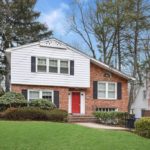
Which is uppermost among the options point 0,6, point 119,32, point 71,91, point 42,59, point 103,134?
point 0,6

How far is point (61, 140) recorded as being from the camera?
1625cm

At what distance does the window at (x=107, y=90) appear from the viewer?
34.8m

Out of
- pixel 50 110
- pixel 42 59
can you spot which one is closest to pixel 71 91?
pixel 42 59

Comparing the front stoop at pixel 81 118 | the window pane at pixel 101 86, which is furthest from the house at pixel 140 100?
the front stoop at pixel 81 118

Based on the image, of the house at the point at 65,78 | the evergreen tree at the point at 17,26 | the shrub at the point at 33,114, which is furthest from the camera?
the evergreen tree at the point at 17,26

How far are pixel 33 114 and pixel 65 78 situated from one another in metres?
7.34

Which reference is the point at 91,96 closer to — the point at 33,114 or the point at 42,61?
the point at 42,61

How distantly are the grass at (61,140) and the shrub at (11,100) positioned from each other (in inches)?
361

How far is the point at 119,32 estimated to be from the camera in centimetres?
4156

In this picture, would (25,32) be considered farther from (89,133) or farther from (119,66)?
(89,133)

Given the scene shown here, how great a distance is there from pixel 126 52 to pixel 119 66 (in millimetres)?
2053

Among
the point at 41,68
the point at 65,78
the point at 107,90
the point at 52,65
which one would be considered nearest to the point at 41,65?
the point at 41,68

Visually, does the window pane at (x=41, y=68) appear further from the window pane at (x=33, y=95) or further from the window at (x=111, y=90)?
the window at (x=111, y=90)

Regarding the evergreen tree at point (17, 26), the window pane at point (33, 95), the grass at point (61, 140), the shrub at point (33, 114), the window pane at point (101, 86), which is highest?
the evergreen tree at point (17, 26)
